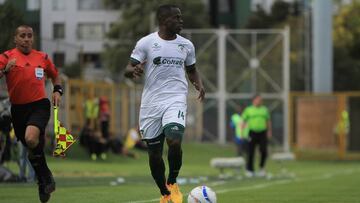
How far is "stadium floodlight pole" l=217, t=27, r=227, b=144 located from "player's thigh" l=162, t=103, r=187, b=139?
3475 centimetres

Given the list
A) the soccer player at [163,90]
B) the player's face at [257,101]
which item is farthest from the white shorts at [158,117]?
the player's face at [257,101]

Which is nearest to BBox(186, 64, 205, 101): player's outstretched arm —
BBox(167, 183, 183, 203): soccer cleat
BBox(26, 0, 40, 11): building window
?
BBox(167, 183, 183, 203): soccer cleat

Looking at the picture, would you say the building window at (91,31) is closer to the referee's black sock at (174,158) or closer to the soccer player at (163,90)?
the soccer player at (163,90)

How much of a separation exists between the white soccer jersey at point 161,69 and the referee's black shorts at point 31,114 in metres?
1.19

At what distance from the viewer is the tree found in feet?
124

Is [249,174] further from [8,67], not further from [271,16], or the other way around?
[271,16]

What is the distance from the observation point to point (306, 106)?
136 ft

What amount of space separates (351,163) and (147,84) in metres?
27.8

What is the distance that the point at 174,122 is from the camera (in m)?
11.3

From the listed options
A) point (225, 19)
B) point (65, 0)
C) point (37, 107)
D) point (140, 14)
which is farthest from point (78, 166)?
point (225, 19)

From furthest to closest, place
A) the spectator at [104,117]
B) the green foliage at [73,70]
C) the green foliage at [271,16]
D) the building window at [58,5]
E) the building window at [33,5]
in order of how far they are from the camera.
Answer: the green foliage at [271,16] < the green foliage at [73,70] < the spectator at [104,117] < the building window at [58,5] < the building window at [33,5]

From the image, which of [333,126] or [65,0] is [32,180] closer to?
[65,0]

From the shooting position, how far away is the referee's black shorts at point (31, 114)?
38.0ft

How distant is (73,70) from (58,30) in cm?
372
